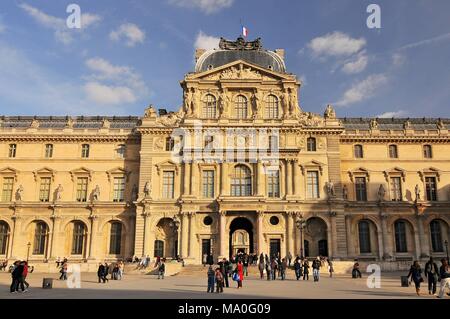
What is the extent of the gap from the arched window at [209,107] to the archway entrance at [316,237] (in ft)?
58.7

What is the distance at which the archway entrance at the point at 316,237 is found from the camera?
170 feet

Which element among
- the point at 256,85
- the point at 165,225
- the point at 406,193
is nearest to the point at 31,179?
the point at 165,225

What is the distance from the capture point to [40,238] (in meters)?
54.9

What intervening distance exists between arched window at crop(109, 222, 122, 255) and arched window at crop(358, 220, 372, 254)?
30.2m

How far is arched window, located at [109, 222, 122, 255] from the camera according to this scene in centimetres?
5425

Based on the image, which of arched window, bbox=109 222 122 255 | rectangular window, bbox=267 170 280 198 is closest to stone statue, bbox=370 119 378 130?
rectangular window, bbox=267 170 280 198

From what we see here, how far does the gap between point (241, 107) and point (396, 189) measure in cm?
2289

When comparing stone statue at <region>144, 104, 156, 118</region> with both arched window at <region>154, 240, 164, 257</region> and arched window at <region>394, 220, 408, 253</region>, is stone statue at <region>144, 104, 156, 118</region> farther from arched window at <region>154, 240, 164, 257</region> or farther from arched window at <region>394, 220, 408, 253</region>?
arched window at <region>394, 220, 408, 253</region>

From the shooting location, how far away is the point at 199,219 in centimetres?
5119

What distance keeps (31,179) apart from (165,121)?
19154 mm

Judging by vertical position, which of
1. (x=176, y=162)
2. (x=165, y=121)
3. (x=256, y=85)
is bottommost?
(x=176, y=162)

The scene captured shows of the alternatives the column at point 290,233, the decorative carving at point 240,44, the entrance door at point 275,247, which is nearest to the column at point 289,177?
the column at point 290,233

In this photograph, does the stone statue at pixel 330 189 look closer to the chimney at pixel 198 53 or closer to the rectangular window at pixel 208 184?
the rectangular window at pixel 208 184

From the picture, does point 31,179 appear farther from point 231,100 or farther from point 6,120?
point 231,100
